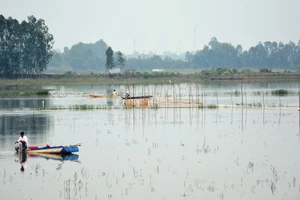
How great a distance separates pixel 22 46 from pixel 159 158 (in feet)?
288

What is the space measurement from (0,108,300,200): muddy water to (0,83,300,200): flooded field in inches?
1.4

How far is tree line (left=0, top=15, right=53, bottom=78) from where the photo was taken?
105 m

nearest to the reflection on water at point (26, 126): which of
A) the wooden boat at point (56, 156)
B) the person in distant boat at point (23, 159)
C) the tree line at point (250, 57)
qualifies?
the person in distant boat at point (23, 159)

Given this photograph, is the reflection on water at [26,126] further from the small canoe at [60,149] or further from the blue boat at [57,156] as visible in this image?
the small canoe at [60,149]

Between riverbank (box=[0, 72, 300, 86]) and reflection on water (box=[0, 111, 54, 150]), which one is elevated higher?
riverbank (box=[0, 72, 300, 86])

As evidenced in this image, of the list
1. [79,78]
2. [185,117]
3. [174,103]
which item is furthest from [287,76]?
[185,117]

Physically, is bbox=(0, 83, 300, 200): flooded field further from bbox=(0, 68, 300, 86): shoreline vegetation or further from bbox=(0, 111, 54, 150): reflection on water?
bbox=(0, 68, 300, 86): shoreline vegetation

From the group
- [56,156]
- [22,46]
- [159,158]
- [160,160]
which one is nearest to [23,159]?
[56,156]

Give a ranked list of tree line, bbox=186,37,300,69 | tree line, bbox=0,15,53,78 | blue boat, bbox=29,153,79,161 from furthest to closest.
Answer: tree line, bbox=186,37,300,69 → tree line, bbox=0,15,53,78 → blue boat, bbox=29,153,79,161

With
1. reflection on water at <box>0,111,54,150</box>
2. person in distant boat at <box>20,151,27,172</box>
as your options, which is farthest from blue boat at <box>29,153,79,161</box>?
reflection on water at <box>0,111,54,150</box>

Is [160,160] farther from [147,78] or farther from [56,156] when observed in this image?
[147,78]

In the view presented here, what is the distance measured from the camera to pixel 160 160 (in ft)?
87.0

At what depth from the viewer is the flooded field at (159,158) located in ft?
68.6

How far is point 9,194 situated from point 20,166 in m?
5.14
